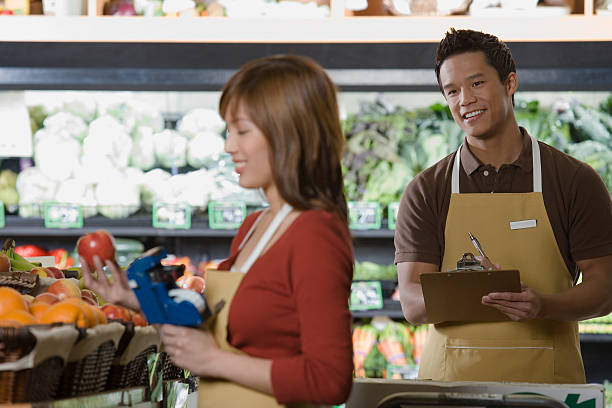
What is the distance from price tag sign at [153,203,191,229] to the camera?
3.94 meters

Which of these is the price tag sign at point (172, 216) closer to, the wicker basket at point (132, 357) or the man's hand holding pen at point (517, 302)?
the man's hand holding pen at point (517, 302)

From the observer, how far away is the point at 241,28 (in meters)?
3.77

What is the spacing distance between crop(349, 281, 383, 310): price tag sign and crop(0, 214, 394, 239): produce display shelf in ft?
0.88

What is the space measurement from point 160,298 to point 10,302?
1.12ft

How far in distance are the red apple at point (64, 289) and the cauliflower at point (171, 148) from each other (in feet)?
8.18

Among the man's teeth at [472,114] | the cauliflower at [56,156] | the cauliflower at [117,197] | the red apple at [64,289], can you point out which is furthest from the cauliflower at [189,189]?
the red apple at [64,289]

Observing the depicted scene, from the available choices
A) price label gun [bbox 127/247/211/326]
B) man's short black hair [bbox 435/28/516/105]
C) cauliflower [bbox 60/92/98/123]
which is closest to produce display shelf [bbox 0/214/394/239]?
cauliflower [bbox 60/92/98/123]

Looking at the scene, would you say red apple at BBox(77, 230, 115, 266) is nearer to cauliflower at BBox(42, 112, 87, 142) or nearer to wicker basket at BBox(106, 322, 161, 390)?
→ wicker basket at BBox(106, 322, 161, 390)

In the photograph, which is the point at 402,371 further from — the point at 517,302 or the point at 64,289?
the point at 64,289

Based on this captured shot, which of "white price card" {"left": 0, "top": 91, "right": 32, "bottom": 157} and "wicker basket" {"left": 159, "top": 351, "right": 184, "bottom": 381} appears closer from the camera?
"wicker basket" {"left": 159, "top": 351, "right": 184, "bottom": 381}

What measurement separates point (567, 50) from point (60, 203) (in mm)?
2530

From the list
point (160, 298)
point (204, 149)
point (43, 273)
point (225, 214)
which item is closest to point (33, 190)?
point (204, 149)

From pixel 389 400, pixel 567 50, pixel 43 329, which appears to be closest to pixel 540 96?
pixel 567 50

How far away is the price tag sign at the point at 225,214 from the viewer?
394 cm
